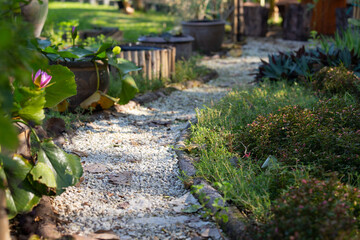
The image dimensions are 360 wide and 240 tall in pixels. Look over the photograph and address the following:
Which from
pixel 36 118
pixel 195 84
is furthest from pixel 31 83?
pixel 195 84

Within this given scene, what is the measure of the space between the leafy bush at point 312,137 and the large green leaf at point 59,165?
56.9 inches

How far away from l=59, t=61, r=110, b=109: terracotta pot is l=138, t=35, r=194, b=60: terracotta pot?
8.54 feet

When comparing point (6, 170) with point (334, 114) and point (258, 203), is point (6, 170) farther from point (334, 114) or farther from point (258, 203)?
point (334, 114)

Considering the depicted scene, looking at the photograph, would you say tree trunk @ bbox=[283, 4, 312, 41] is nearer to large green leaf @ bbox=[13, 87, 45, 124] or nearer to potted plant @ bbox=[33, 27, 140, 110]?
potted plant @ bbox=[33, 27, 140, 110]

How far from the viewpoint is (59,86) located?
3.00m

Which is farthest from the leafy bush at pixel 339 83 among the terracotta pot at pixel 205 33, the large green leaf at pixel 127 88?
the terracotta pot at pixel 205 33

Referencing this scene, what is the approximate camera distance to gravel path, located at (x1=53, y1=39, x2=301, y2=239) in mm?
2480

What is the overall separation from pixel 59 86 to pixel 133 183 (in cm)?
90

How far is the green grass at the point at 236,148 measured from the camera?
2.62m

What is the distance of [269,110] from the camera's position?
13.4ft

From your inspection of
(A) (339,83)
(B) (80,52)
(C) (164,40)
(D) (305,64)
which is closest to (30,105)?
(B) (80,52)

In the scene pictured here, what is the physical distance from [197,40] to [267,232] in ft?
24.3

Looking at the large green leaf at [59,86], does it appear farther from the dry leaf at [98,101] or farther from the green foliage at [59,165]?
the dry leaf at [98,101]

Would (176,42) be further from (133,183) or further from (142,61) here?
(133,183)
